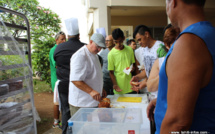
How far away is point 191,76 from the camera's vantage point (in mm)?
654

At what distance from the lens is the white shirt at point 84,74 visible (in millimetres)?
1872

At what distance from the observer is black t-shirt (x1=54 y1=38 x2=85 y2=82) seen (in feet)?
7.56

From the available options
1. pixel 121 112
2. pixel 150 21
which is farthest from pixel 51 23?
pixel 121 112

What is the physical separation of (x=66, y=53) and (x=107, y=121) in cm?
118

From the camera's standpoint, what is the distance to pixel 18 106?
71.8 inches

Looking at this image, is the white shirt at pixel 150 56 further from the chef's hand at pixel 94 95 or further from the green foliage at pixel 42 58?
the green foliage at pixel 42 58

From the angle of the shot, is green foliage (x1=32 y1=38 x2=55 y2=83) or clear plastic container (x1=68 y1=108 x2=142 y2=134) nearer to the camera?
clear plastic container (x1=68 y1=108 x2=142 y2=134)

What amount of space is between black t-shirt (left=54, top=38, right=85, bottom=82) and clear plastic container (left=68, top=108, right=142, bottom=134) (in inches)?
35.2

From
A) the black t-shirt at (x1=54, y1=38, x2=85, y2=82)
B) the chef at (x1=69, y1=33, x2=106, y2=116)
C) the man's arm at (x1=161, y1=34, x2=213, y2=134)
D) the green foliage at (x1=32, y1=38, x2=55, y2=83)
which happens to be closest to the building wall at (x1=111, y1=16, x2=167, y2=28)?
the green foliage at (x1=32, y1=38, x2=55, y2=83)

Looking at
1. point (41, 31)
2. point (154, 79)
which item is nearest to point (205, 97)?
point (154, 79)

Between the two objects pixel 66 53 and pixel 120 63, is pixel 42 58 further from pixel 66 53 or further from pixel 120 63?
pixel 66 53

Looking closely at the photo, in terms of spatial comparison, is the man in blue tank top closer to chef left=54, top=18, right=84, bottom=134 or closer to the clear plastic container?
the clear plastic container

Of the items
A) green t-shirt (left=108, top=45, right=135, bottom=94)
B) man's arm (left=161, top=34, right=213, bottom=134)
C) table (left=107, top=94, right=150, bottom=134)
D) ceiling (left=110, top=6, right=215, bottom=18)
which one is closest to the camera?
man's arm (left=161, top=34, right=213, bottom=134)

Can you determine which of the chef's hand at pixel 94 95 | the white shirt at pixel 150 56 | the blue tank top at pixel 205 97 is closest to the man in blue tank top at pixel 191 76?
the blue tank top at pixel 205 97
